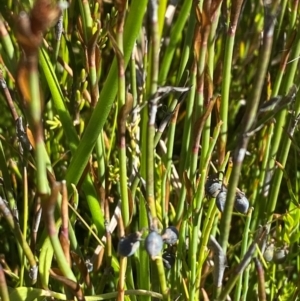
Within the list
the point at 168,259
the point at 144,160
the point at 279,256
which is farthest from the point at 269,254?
the point at 144,160

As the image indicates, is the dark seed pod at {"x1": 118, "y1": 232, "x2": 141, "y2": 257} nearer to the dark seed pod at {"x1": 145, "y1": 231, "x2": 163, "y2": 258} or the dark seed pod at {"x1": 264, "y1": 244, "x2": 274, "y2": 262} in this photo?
the dark seed pod at {"x1": 145, "y1": 231, "x2": 163, "y2": 258}

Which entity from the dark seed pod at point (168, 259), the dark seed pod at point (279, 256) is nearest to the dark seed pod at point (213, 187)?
the dark seed pod at point (168, 259)

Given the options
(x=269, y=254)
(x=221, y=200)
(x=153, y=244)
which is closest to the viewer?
(x=153, y=244)

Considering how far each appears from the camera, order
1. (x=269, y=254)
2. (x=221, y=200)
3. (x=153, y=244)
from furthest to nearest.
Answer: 1. (x=269, y=254)
2. (x=221, y=200)
3. (x=153, y=244)

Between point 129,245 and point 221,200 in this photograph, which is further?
point 221,200

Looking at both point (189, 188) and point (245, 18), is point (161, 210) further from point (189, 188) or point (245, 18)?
point (245, 18)

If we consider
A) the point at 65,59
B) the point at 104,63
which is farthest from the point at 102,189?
the point at 104,63

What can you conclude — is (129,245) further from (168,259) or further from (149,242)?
(168,259)

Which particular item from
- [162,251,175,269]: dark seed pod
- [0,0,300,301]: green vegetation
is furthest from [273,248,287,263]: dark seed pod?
[162,251,175,269]: dark seed pod
